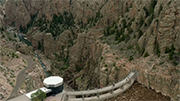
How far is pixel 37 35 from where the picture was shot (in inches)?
3971

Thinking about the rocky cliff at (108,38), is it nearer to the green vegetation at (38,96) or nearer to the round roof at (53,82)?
the round roof at (53,82)

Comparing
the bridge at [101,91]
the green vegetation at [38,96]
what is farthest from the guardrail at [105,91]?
the green vegetation at [38,96]

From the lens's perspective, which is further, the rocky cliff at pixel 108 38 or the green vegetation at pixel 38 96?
the rocky cliff at pixel 108 38

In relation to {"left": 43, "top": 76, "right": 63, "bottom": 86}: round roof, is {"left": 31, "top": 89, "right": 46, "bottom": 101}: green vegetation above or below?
below

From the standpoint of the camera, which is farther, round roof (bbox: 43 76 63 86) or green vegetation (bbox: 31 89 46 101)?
round roof (bbox: 43 76 63 86)

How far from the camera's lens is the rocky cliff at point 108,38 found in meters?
35.5

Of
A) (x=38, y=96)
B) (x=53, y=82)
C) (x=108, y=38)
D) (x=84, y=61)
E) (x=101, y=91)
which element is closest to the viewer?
(x=38, y=96)

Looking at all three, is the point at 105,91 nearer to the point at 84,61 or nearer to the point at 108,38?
the point at 108,38

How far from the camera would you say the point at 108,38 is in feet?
192

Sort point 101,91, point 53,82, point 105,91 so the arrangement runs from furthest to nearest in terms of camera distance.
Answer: point 105,91
point 101,91
point 53,82

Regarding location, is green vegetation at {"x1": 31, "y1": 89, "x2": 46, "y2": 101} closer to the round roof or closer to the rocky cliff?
the round roof

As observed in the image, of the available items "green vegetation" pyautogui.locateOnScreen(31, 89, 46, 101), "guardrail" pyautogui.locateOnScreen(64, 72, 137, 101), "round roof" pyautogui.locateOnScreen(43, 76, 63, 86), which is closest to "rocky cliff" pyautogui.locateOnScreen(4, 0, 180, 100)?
"guardrail" pyautogui.locateOnScreen(64, 72, 137, 101)

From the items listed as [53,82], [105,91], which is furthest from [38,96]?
[105,91]

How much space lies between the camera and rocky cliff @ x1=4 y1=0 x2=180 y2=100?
35469 millimetres
